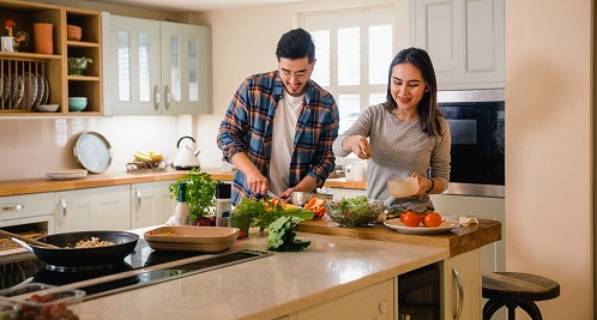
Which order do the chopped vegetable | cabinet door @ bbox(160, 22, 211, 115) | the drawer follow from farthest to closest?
cabinet door @ bbox(160, 22, 211, 115)
the drawer
the chopped vegetable

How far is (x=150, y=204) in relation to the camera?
562 centimetres

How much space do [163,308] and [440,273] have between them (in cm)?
110

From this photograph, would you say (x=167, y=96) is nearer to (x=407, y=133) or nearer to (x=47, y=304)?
(x=407, y=133)

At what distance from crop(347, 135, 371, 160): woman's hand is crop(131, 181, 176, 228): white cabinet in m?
2.92

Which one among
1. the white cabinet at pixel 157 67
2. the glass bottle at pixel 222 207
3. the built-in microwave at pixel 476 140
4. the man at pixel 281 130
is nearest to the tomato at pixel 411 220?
the glass bottle at pixel 222 207

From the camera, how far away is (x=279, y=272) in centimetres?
215

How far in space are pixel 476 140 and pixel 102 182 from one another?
2.53m

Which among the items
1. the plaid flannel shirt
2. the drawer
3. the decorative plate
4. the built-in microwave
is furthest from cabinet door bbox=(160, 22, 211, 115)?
the plaid flannel shirt

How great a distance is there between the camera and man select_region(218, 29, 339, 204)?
3.39 metres

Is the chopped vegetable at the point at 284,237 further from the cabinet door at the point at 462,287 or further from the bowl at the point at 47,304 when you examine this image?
the bowl at the point at 47,304

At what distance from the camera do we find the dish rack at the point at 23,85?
16.5 ft

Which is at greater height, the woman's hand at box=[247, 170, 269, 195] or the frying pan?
the woman's hand at box=[247, 170, 269, 195]

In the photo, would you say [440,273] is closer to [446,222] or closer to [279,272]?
[446,222]

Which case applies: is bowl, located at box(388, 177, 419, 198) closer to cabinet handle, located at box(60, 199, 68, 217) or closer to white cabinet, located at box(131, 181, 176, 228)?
cabinet handle, located at box(60, 199, 68, 217)
